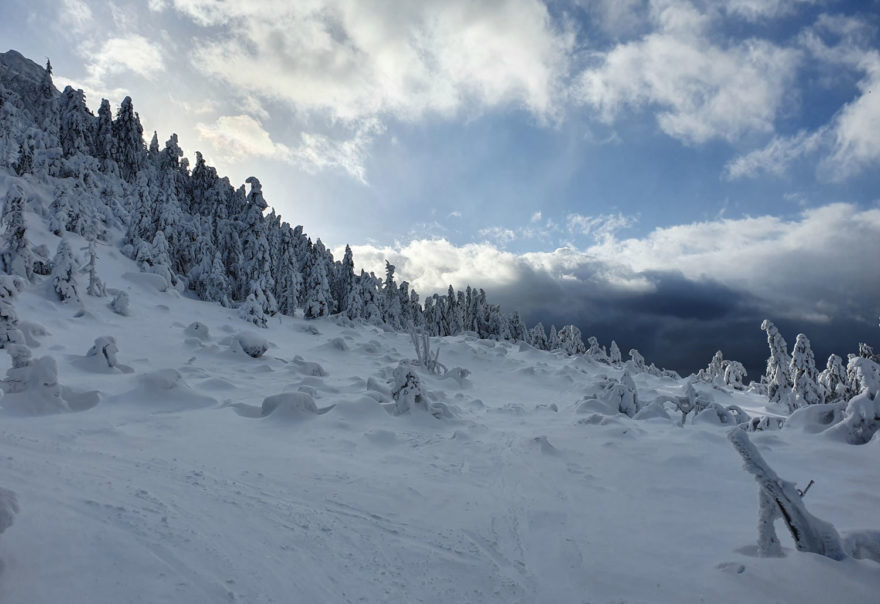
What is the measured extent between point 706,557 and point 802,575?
1042mm

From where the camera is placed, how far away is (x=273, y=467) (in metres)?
7.75

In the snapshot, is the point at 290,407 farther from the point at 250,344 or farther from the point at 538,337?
the point at 538,337

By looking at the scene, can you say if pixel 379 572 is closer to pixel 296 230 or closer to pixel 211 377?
pixel 211 377

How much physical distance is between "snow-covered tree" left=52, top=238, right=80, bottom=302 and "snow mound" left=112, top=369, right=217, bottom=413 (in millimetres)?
13526

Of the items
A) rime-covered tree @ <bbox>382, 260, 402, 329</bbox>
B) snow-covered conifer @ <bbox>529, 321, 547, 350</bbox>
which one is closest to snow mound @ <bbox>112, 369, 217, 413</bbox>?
rime-covered tree @ <bbox>382, 260, 402, 329</bbox>

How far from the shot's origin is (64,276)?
20859 mm

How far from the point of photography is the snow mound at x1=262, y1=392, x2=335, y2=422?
11.0 metres

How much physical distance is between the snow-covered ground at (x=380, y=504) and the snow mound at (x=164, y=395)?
2.3 inches

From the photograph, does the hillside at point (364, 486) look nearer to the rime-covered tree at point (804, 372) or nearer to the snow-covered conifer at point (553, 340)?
the rime-covered tree at point (804, 372)

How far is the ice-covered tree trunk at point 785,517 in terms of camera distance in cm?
455

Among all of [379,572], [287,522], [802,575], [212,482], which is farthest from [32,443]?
[802,575]

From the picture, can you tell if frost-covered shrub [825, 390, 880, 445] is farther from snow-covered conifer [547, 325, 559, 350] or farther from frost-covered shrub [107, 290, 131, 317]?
snow-covered conifer [547, 325, 559, 350]

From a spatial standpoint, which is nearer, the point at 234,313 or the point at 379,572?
the point at 379,572

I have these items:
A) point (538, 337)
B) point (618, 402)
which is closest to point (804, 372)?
point (618, 402)
